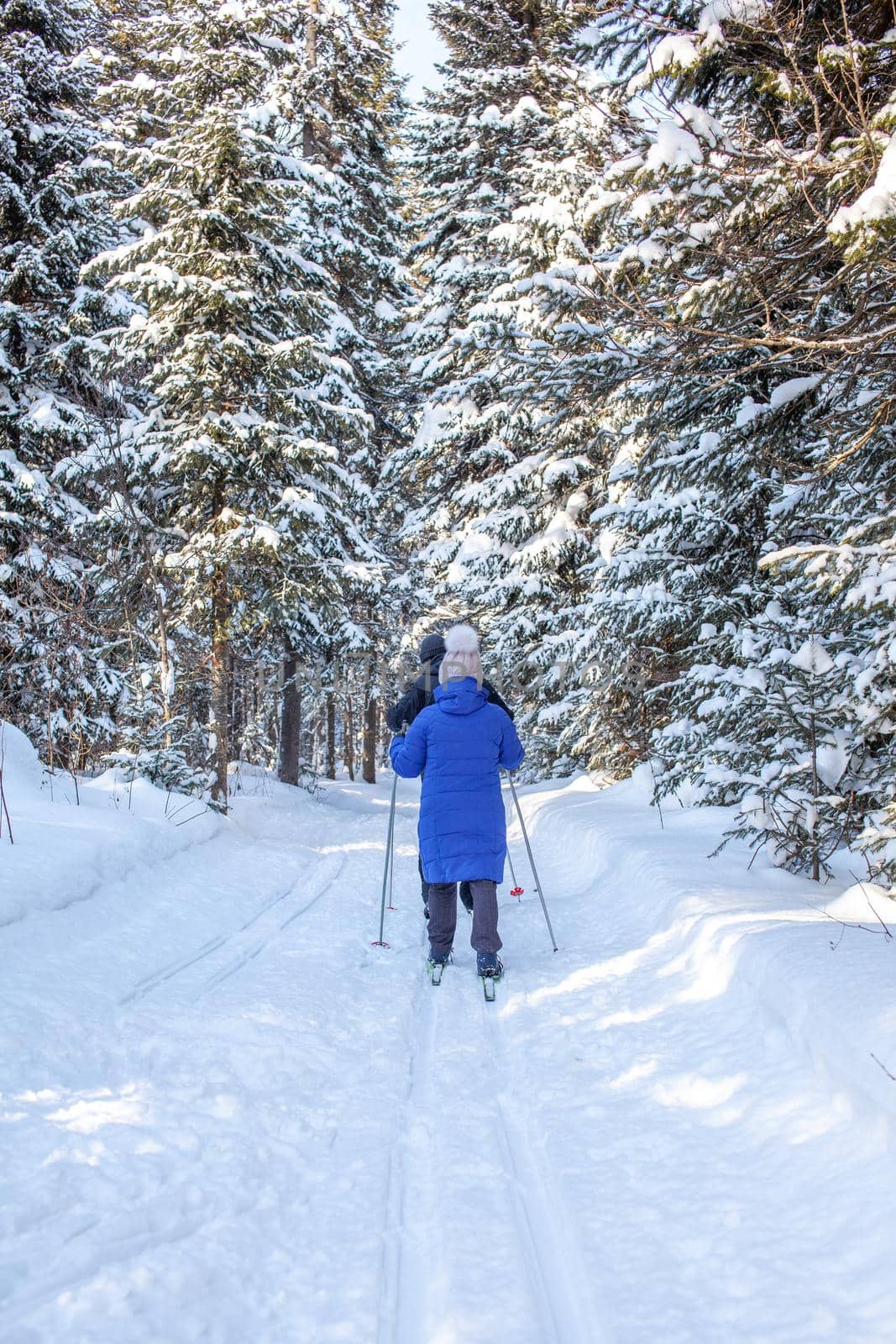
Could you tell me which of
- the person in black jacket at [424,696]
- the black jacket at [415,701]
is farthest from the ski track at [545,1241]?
the black jacket at [415,701]

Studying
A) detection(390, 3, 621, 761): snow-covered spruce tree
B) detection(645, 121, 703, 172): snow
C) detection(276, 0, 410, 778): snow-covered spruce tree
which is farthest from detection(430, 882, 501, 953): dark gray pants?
detection(276, 0, 410, 778): snow-covered spruce tree

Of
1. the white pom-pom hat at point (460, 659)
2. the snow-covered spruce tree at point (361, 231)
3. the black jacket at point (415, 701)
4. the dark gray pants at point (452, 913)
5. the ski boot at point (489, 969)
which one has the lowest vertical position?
the ski boot at point (489, 969)

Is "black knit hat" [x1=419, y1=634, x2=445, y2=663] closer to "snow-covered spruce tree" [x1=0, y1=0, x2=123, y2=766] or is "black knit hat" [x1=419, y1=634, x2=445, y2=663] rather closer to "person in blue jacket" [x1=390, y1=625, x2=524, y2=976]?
"person in blue jacket" [x1=390, y1=625, x2=524, y2=976]

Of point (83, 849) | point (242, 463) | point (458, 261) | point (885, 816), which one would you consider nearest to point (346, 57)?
point (458, 261)

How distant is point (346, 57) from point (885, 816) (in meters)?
18.9

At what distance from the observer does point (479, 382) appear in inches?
607

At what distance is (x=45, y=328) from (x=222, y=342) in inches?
160

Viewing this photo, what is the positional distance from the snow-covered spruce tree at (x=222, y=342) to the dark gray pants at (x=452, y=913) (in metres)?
5.86

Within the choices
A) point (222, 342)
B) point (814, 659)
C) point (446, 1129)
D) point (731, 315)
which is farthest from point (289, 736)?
point (446, 1129)

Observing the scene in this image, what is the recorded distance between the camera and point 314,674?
17672mm

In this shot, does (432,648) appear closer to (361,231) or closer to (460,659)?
(460,659)

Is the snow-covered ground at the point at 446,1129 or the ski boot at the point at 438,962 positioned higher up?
the snow-covered ground at the point at 446,1129

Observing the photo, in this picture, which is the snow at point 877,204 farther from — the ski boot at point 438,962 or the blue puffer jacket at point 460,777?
the ski boot at point 438,962

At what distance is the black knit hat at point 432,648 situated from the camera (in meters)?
6.40
